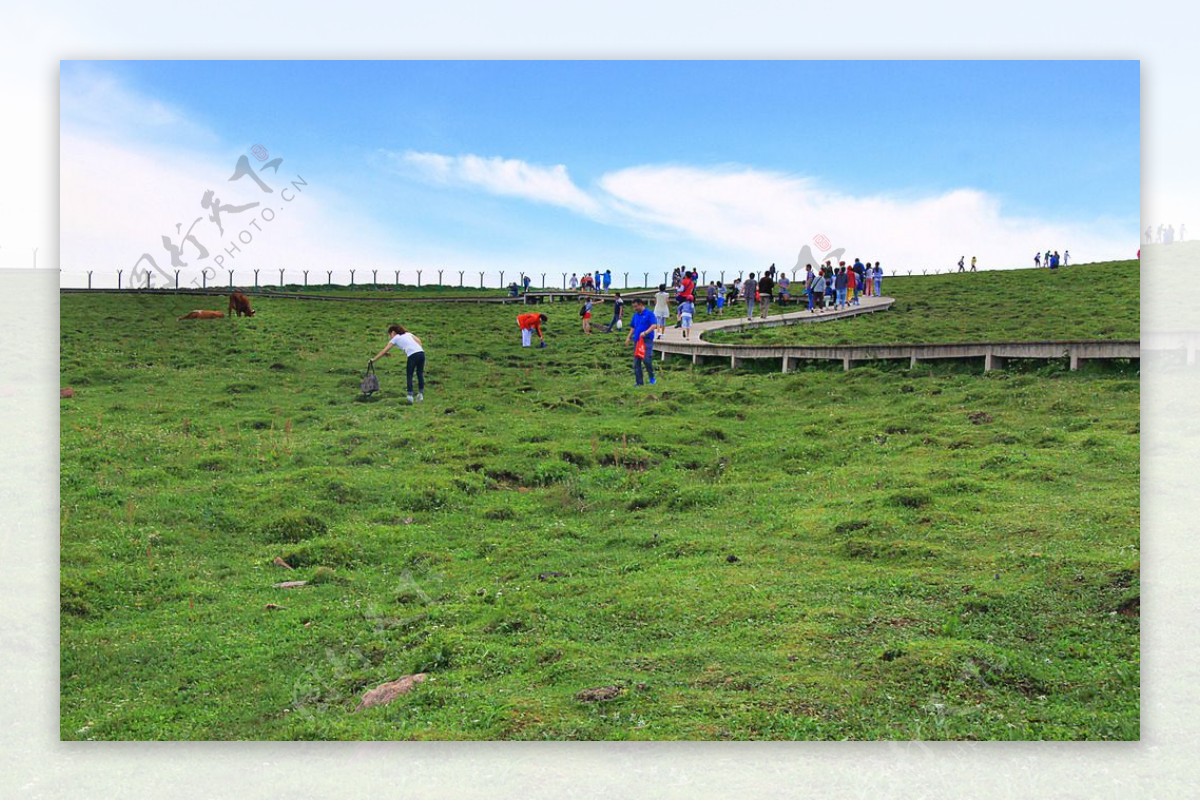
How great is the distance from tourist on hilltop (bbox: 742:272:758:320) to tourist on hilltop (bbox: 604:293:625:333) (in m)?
3.35

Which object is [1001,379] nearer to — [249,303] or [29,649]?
[249,303]

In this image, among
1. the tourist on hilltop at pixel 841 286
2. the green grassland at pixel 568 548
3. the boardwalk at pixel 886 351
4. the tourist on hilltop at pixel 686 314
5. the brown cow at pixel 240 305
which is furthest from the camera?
the tourist on hilltop at pixel 841 286

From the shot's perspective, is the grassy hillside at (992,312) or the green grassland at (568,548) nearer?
the green grassland at (568,548)

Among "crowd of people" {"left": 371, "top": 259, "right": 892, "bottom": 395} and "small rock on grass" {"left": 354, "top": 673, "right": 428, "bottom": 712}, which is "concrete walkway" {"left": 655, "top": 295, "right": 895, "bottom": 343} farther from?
"small rock on grass" {"left": 354, "top": 673, "right": 428, "bottom": 712}

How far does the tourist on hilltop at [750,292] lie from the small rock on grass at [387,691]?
2057 centimetres

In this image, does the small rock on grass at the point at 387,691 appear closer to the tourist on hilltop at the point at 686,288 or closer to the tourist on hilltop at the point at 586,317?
the tourist on hilltop at the point at 686,288

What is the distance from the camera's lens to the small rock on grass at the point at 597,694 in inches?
342

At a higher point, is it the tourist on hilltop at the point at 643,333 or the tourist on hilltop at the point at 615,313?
the tourist on hilltop at the point at 615,313

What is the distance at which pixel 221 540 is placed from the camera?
1234 cm

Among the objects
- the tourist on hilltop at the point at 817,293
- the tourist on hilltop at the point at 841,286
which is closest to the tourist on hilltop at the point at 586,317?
the tourist on hilltop at the point at 817,293

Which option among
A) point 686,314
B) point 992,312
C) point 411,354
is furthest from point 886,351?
point 411,354

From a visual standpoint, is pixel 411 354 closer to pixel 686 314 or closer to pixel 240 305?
pixel 240 305

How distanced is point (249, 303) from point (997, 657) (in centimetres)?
1126

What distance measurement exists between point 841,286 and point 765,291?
3084 millimetres
